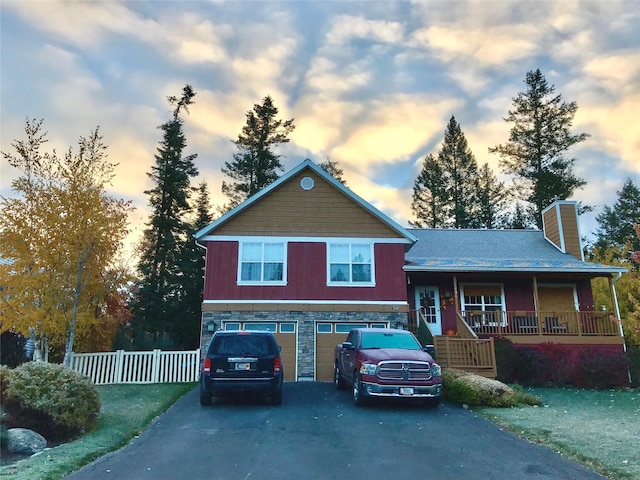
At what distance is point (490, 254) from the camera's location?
70.6 feet

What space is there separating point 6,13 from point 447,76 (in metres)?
13.7

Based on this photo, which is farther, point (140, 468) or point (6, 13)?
point (6, 13)

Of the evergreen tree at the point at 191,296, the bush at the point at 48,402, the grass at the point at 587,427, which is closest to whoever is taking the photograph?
the grass at the point at 587,427

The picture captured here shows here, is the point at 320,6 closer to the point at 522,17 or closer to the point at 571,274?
the point at 522,17

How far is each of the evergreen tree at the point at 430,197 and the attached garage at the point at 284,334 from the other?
26773 mm

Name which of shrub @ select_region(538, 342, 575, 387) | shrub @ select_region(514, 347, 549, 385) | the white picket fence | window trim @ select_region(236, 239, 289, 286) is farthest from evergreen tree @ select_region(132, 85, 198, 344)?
shrub @ select_region(538, 342, 575, 387)

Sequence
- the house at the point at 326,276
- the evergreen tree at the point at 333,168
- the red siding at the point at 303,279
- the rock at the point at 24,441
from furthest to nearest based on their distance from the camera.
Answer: the evergreen tree at the point at 333,168
the red siding at the point at 303,279
the house at the point at 326,276
the rock at the point at 24,441

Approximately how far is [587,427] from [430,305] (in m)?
11.3

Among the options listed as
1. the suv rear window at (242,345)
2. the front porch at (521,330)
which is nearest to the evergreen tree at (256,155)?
the front porch at (521,330)

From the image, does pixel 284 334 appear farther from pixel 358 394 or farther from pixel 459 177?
pixel 459 177

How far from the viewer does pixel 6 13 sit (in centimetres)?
1099

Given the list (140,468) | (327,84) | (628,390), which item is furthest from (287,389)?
(628,390)

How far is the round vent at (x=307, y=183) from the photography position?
18094mm

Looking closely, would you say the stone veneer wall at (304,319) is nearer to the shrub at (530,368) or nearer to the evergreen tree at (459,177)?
the shrub at (530,368)
